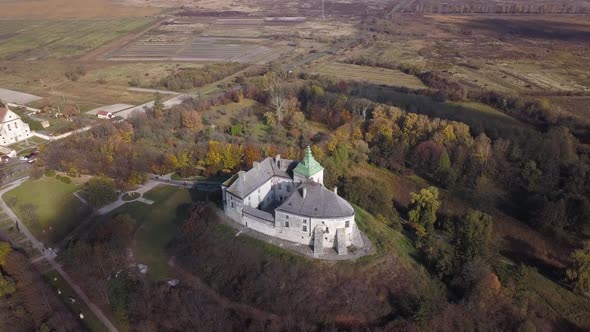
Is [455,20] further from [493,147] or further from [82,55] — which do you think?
[82,55]

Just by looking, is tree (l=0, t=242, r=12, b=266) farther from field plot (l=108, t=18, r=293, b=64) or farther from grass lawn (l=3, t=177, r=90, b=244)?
field plot (l=108, t=18, r=293, b=64)

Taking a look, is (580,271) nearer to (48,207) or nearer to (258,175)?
(258,175)

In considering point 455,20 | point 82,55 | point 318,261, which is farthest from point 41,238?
point 455,20

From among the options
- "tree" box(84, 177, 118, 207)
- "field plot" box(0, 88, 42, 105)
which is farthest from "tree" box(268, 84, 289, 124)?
"field plot" box(0, 88, 42, 105)

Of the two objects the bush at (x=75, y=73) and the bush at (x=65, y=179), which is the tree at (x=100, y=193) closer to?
the bush at (x=65, y=179)

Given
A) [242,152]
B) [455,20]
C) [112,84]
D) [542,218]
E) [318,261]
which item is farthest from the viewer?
[455,20]

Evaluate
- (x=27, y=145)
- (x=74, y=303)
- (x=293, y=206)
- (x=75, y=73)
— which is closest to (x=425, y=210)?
(x=293, y=206)
